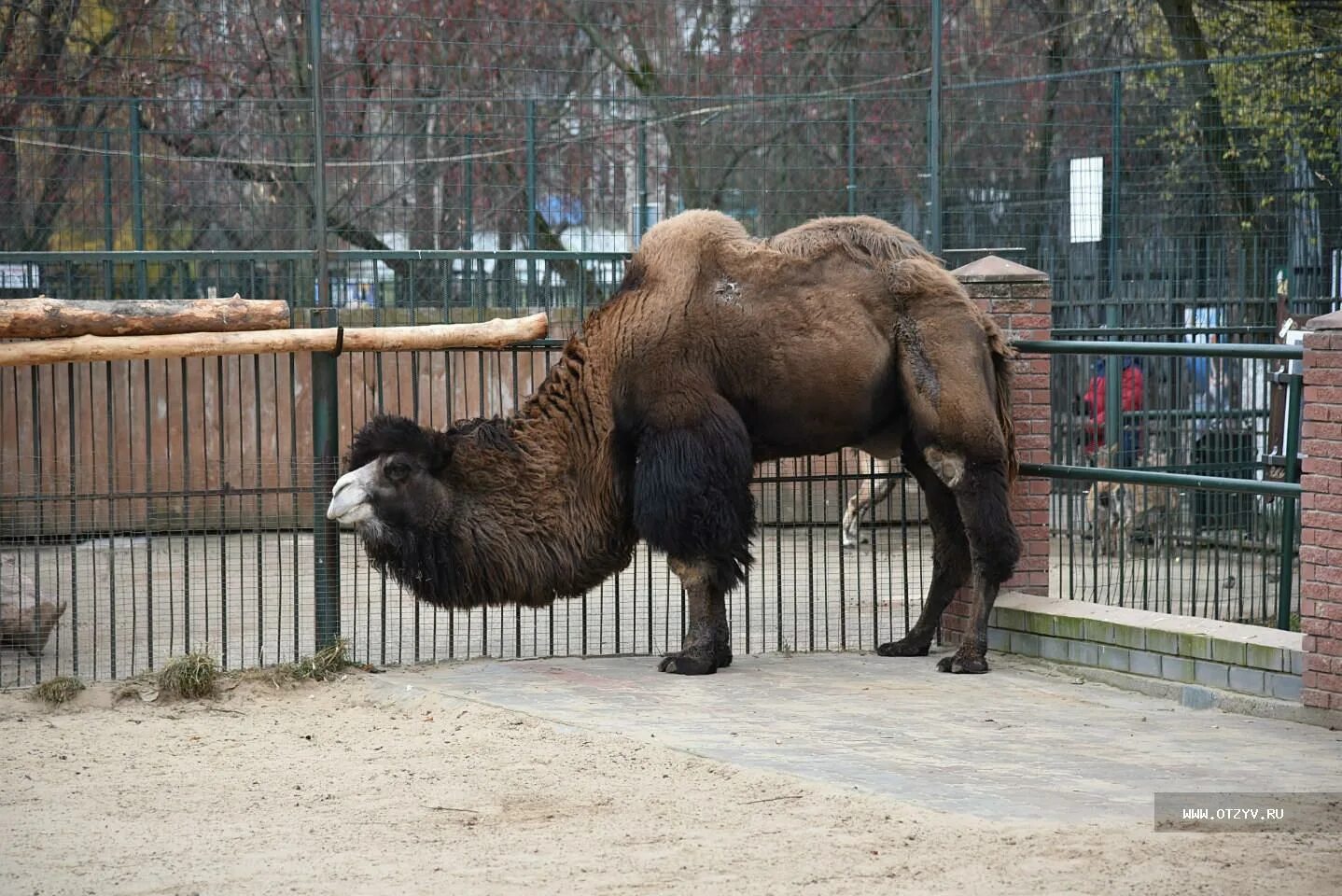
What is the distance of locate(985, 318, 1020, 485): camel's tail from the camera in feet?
29.3

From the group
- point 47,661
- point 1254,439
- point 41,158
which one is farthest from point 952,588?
point 41,158

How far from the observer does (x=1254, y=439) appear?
1261 cm

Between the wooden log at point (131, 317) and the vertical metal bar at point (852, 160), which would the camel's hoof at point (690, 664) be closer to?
the wooden log at point (131, 317)

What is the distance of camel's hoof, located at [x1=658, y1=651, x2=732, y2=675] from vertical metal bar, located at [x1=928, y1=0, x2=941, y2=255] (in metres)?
2.89

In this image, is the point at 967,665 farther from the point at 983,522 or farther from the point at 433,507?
the point at 433,507

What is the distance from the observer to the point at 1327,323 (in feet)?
24.2

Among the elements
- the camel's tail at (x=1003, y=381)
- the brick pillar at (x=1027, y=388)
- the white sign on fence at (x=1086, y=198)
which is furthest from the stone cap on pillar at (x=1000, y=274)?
the white sign on fence at (x=1086, y=198)

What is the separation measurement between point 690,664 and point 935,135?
3.62 metres

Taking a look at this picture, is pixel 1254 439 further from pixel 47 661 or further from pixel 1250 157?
pixel 47 661

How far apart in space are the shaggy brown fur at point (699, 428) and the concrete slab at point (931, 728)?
44 centimetres

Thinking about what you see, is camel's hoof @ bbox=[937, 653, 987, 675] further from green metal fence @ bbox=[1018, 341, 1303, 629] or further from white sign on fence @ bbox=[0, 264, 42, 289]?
white sign on fence @ bbox=[0, 264, 42, 289]

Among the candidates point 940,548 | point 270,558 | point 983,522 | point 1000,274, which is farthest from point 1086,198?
point 270,558

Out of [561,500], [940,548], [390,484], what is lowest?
[940,548]

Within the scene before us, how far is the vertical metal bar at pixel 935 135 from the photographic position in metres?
10.0
